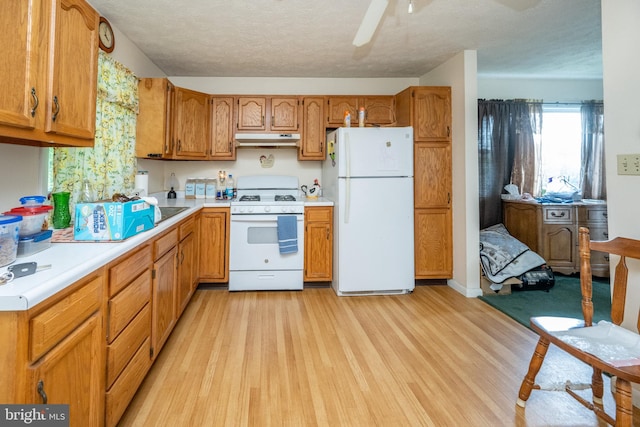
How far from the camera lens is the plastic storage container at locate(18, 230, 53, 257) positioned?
3.98ft

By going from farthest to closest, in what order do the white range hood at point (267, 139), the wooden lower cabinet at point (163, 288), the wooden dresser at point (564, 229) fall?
the wooden dresser at point (564, 229) < the white range hood at point (267, 139) < the wooden lower cabinet at point (163, 288)

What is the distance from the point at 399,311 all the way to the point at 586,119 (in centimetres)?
399

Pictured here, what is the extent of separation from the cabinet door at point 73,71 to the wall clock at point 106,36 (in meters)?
0.89

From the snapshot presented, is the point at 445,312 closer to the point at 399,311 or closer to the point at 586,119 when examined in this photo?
the point at 399,311

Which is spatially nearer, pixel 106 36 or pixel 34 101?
pixel 34 101

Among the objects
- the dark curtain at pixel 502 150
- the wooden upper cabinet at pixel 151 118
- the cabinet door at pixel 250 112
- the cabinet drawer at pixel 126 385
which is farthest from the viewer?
the dark curtain at pixel 502 150

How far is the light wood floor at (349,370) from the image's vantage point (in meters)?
1.57

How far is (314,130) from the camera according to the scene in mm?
3795

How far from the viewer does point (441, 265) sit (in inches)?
139

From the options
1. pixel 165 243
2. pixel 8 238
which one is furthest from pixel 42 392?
pixel 165 243

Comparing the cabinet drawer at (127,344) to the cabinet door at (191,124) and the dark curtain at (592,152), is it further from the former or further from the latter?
the dark curtain at (592,152)

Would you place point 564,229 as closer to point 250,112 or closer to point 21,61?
point 250,112

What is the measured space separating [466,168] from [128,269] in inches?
120

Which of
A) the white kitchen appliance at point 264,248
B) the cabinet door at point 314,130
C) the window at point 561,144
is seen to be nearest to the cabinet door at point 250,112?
the cabinet door at point 314,130
